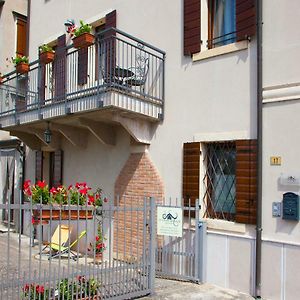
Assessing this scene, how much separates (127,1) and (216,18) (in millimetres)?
2454

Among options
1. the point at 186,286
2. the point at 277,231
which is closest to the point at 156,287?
the point at 186,286

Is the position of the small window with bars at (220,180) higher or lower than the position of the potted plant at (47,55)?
lower

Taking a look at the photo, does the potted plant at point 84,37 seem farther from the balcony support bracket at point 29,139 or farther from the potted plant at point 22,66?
the balcony support bracket at point 29,139

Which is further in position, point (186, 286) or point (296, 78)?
point (186, 286)

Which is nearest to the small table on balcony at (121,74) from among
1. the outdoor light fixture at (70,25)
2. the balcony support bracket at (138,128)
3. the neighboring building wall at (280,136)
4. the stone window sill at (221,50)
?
the balcony support bracket at (138,128)

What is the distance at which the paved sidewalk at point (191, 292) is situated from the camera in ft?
21.3

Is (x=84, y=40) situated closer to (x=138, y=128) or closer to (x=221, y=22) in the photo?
(x=138, y=128)

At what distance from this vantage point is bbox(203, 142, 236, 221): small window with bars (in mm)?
7250

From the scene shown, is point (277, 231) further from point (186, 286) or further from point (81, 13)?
point (81, 13)

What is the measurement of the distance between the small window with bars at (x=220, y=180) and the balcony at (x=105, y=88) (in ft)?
4.65

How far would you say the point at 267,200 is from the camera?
6.56m

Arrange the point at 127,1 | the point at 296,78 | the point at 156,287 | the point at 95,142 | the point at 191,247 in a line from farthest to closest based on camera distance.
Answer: the point at 95,142, the point at 127,1, the point at 191,247, the point at 156,287, the point at 296,78

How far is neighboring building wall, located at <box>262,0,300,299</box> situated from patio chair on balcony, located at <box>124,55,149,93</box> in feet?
8.63

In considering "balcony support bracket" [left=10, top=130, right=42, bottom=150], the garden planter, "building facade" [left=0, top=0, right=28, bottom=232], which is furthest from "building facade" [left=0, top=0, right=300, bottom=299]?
"building facade" [left=0, top=0, right=28, bottom=232]
